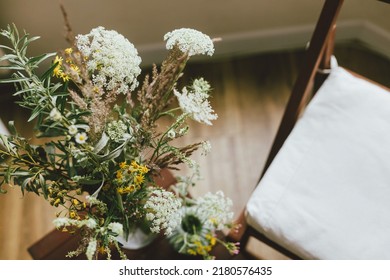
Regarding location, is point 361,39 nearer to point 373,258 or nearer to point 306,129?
point 306,129

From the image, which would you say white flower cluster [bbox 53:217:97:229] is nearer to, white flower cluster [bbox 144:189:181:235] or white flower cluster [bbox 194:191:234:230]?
white flower cluster [bbox 144:189:181:235]

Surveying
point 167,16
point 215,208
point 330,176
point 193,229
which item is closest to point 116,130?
point 215,208

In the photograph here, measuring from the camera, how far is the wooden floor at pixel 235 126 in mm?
1634

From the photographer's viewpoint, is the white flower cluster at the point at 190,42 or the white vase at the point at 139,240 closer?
the white flower cluster at the point at 190,42

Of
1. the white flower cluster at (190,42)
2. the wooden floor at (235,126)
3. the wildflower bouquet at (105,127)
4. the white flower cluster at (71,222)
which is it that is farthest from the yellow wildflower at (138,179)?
the wooden floor at (235,126)

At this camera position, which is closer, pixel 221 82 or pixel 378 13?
pixel 378 13

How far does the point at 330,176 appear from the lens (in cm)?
110

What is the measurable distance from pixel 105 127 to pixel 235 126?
3.51ft

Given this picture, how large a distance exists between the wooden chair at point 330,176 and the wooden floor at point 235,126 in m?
0.51

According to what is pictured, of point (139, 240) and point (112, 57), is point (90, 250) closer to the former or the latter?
Result: point (112, 57)

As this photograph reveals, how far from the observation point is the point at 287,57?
183 centimetres

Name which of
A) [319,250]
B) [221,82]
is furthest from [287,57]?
[319,250]

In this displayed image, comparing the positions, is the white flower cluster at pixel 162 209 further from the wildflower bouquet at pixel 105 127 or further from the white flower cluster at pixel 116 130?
the white flower cluster at pixel 116 130

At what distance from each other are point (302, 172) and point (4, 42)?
1102 millimetres
